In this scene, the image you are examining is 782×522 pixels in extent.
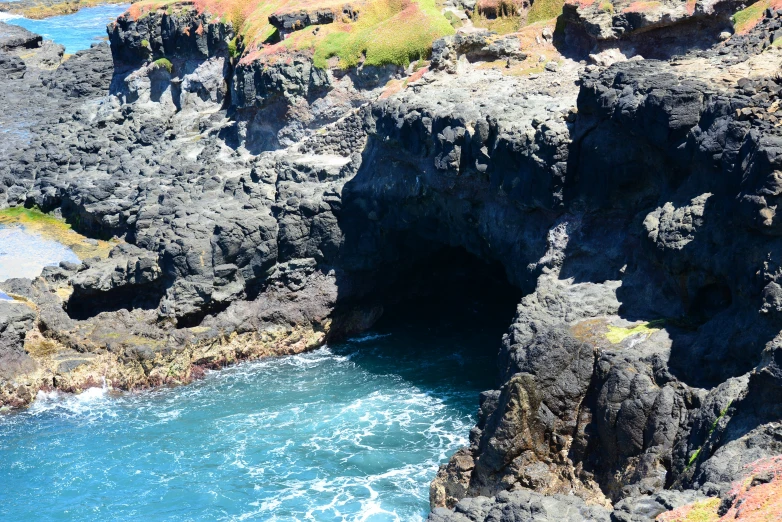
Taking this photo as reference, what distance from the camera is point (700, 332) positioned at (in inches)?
1288

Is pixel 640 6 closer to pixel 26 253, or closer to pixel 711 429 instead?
pixel 711 429

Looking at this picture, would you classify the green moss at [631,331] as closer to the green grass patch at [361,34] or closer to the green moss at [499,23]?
the green grass patch at [361,34]

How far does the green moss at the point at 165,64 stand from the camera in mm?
73938

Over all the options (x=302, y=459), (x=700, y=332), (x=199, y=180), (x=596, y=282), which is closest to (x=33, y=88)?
(x=199, y=180)

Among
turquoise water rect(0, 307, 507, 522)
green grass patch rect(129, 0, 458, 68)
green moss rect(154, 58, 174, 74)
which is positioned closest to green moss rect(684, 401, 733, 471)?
turquoise water rect(0, 307, 507, 522)

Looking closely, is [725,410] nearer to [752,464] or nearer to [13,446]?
[752,464]

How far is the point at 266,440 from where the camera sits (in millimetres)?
42844

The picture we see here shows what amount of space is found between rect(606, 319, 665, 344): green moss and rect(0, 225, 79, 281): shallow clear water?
35641mm

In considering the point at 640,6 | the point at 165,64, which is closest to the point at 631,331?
the point at 640,6

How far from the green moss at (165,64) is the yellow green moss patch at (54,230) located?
1413cm

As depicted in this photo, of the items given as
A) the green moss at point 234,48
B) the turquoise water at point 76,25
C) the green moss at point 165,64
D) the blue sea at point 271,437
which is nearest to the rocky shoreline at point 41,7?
the turquoise water at point 76,25

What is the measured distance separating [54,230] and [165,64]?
15.7 m

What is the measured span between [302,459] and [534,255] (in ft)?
43.4

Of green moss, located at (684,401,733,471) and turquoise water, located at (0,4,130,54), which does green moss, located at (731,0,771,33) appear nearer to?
green moss, located at (684,401,733,471)
